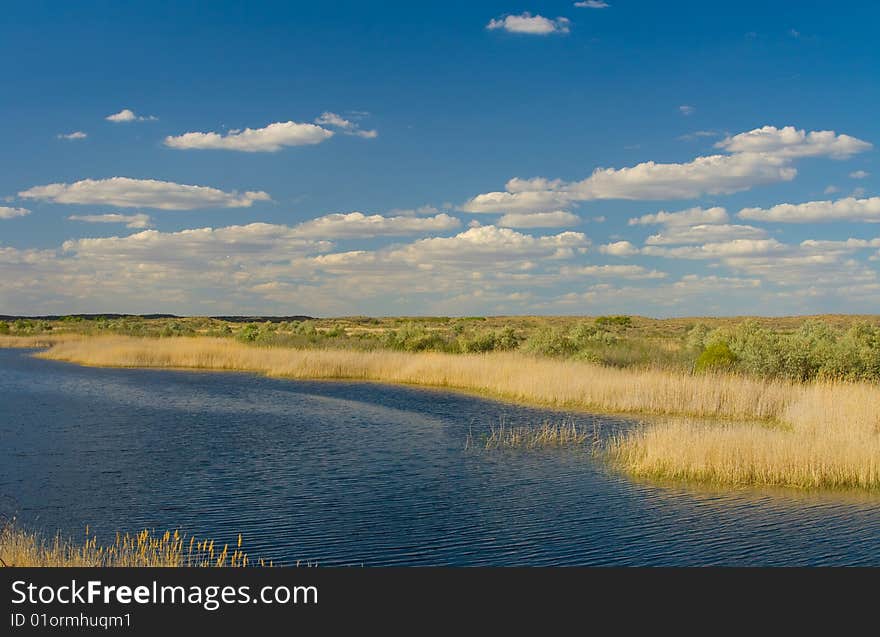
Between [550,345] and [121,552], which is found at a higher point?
[550,345]

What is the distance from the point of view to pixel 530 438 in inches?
738

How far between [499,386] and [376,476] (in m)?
14.2

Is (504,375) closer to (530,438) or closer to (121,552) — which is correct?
(530,438)

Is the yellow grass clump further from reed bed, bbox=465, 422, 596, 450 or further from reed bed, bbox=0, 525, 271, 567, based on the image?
reed bed, bbox=0, 525, 271, 567

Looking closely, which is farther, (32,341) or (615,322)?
(615,322)

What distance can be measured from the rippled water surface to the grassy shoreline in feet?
2.80

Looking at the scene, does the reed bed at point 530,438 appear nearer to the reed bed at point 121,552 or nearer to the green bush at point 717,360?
the green bush at point 717,360

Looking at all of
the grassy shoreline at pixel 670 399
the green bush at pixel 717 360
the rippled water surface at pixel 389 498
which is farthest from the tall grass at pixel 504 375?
the rippled water surface at pixel 389 498

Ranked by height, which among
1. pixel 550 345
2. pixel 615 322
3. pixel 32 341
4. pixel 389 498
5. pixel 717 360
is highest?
pixel 615 322

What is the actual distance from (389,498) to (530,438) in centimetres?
650

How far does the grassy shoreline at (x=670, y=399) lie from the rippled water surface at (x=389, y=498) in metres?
0.85

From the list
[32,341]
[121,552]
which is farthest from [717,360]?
[32,341]

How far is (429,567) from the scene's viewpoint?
31.3 feet

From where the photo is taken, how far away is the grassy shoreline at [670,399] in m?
14.3
